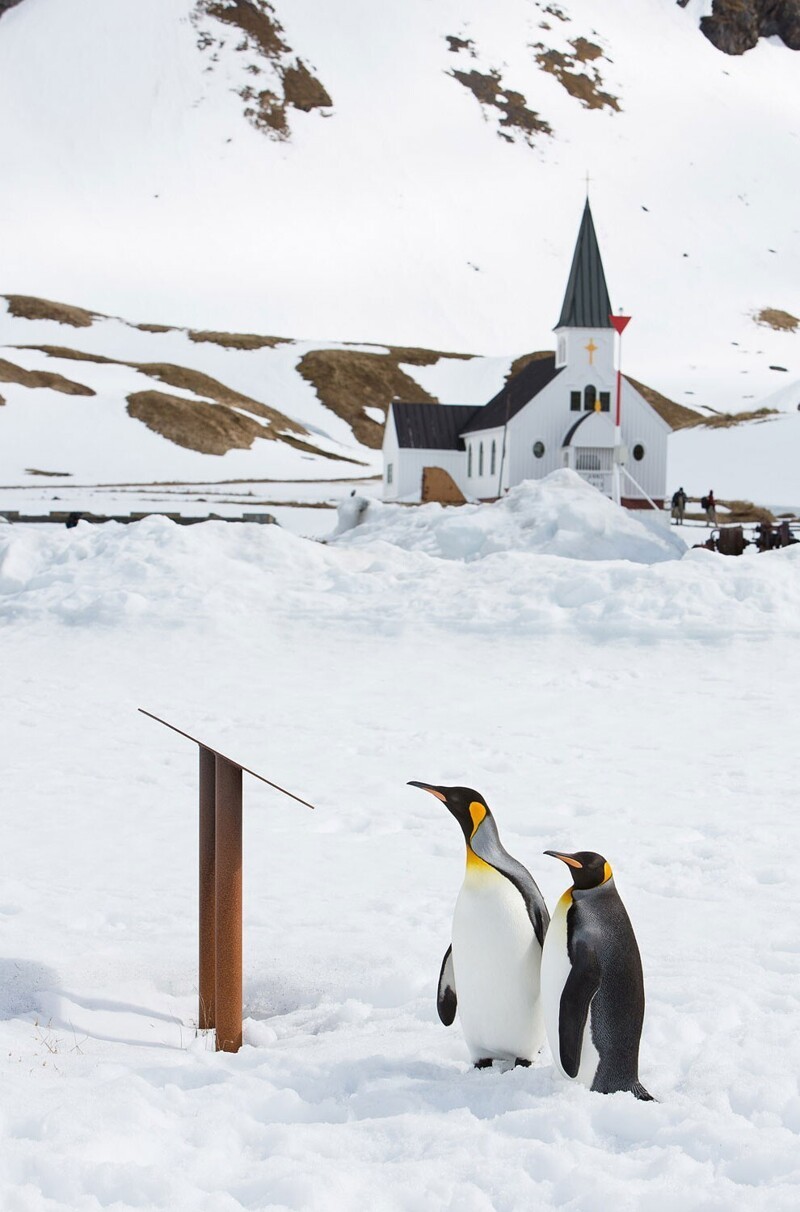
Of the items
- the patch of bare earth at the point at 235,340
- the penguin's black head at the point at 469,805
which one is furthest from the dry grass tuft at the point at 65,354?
the penguin's black head at the point at 469,805

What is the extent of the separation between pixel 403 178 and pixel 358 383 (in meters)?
59.1

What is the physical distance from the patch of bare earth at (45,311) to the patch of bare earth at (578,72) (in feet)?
284

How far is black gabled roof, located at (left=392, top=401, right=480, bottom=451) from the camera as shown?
146 ft

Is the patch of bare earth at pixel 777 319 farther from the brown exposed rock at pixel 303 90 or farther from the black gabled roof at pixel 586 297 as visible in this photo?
the black gabled roof at pixel 586 297

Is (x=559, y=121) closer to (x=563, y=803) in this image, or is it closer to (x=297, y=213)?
(x=297, y=213)

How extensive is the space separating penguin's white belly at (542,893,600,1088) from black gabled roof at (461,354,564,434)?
36.9m

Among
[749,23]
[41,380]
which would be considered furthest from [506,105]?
[41,380]

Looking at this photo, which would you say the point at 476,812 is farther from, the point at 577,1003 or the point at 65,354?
the point at 65,354

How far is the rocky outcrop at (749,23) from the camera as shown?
17700 cm

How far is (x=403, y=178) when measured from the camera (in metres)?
142

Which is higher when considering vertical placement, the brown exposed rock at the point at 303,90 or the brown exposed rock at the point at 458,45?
the brown exposed rock at the point at 458,45

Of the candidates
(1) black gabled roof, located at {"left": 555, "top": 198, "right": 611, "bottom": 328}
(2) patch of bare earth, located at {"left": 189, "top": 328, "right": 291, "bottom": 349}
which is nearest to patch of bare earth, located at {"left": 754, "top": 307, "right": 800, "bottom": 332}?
(2) patch of bare earth, located at {"left": 189, "top": 328, "right": 291, "bottom": 349}

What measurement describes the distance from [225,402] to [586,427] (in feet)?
136

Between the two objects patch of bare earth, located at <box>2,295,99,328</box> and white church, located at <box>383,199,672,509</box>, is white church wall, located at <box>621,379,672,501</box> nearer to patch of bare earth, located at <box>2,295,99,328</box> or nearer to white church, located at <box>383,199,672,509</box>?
white church, located at <box>383,199,672,509</box>
